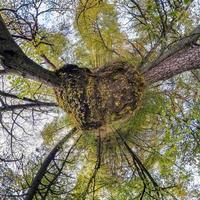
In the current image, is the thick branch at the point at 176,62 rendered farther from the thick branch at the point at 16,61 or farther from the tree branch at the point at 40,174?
the tree branch at the point at 40,174

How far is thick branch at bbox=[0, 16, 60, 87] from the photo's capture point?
4.95 metres

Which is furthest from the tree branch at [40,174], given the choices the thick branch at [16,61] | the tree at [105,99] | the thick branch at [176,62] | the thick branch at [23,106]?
the thick branch at [176,62]

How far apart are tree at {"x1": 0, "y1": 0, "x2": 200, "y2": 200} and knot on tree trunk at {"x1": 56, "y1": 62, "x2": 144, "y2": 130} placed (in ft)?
0.05

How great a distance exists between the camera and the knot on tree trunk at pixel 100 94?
232 inches

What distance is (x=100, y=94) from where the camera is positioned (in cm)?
595

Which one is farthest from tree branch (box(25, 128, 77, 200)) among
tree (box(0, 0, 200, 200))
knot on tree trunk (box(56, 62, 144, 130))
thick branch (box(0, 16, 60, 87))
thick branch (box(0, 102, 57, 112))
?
thick branch (box(0, 16, 60, 87))

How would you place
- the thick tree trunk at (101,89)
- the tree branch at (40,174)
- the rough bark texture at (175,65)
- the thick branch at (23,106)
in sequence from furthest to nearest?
the thick branch at (23,106) < the tree branch at (40,174) < the rough bark texture at (175,65) < the thick tree trunk at (101,89)

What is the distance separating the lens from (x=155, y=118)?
8281 mm

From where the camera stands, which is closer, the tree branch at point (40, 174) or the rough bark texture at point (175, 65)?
the rough bark texture at point (175, 65)

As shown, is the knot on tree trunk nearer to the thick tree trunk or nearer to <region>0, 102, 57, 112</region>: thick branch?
the thick tree trunk

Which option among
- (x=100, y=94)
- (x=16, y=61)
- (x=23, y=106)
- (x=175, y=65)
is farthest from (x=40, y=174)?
(x=175, y=65)

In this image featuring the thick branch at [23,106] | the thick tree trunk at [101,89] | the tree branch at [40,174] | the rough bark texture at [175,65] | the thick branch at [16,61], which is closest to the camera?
the thick branch at [16,61]

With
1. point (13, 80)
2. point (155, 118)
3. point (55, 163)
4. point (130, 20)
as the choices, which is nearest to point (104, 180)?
point (55, 163)

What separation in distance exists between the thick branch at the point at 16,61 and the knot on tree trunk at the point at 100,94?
1.42ft
